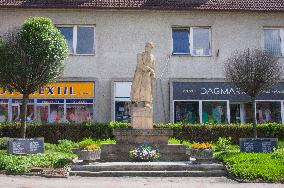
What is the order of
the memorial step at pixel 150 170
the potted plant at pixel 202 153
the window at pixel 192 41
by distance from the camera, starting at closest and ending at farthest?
the memorial step at pixel 150 170
the potted plant at pixel 202 153
the window at pixel 192 41

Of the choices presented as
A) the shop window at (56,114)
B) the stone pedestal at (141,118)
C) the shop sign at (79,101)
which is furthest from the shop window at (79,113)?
the stone pedestal at (141,118)

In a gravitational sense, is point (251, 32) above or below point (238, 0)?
below

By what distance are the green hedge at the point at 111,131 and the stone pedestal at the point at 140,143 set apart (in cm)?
559

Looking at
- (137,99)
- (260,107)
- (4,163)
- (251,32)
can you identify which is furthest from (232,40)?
(4,163)

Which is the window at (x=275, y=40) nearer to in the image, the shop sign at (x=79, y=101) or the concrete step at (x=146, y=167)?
the shop sign at (x=79, y=101)

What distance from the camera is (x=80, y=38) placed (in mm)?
25641

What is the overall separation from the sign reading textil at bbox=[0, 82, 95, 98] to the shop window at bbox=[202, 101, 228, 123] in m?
6.21

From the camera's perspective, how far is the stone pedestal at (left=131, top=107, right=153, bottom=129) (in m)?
17.3

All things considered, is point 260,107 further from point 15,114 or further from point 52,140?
point 15,114

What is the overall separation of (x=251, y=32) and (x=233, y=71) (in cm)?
692

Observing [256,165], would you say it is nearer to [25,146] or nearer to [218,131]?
[25,146]

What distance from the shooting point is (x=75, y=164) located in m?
15.1

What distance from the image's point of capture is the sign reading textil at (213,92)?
2520 cm

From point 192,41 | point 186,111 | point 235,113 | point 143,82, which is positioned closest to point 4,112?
point 186,111
